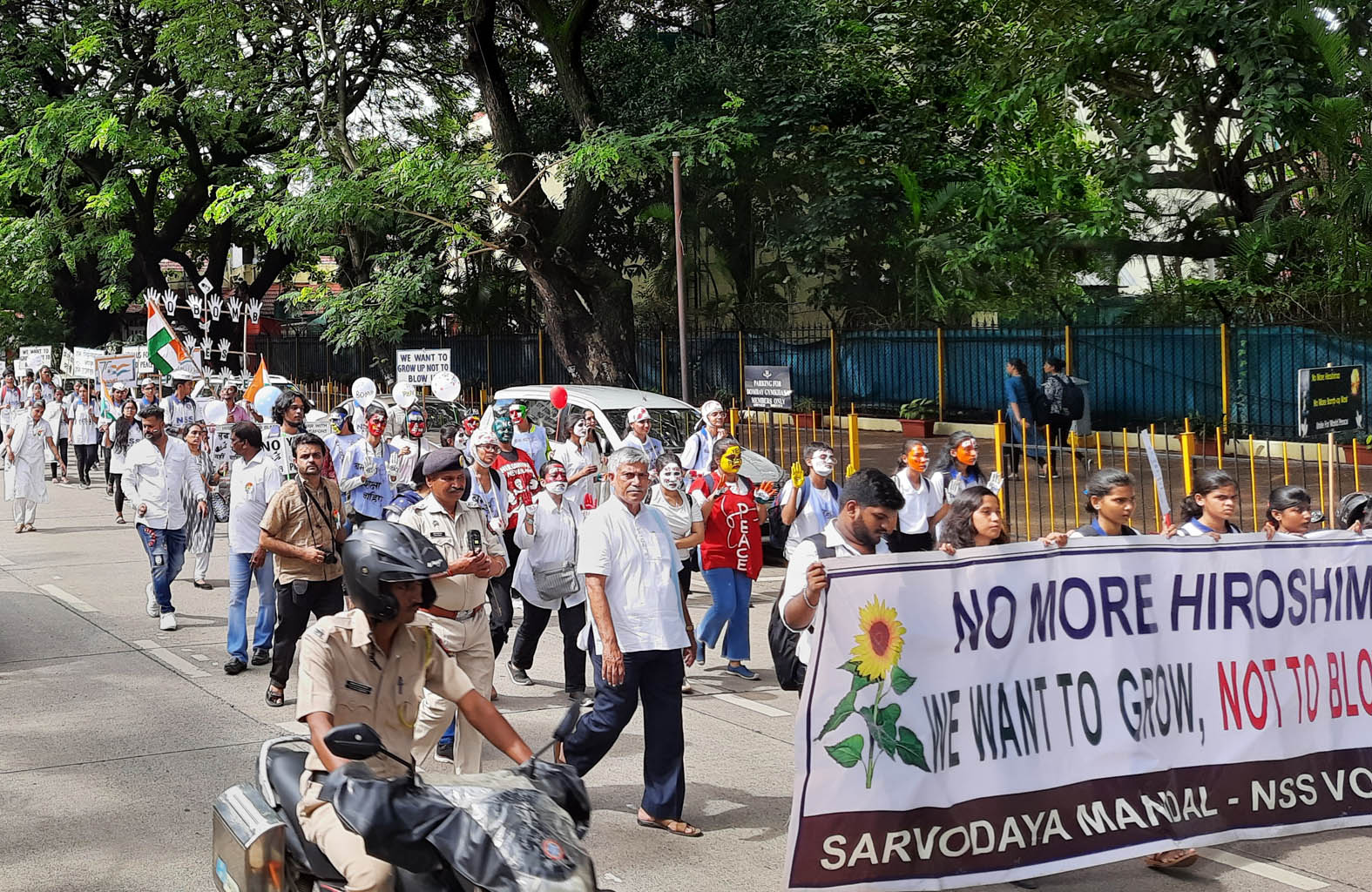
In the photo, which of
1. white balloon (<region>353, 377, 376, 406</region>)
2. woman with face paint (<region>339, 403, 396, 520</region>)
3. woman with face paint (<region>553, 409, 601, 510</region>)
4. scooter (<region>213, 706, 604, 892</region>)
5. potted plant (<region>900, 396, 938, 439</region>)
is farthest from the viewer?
potted plant (<region>900, 396, 938, 439</region>)

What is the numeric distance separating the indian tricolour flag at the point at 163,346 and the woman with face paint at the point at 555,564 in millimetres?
13450

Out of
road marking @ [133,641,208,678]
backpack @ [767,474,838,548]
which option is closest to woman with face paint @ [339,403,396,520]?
road marking @ [133,641,208,678]

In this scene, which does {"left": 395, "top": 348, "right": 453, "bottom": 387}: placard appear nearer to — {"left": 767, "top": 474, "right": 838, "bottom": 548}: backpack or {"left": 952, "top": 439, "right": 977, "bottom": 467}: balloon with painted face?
{"left": 767, "top": 474, "right": 838, "bottom": 548}: backpack

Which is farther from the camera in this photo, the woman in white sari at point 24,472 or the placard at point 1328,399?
the woman in white sari at point 24,472

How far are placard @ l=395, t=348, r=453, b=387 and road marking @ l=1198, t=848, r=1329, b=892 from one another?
50.3 ft

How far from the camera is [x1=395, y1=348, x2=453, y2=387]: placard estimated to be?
67.8 feet

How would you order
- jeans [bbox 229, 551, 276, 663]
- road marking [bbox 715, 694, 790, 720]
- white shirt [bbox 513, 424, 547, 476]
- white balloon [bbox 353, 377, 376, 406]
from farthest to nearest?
1. white balloon [bbox 353, 377, 376, 406]
2. white shirt [bbox 513, 424, 547, 476]
3. jeans [bbox 229, 551, 276, 663]
4. road marking [bbox 715, 694, 790, 720]

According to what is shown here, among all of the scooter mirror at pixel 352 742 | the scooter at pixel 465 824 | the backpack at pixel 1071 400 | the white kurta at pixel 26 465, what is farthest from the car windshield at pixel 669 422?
the scooter mirror at pixel 352 742

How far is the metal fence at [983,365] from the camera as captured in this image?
20.7 m

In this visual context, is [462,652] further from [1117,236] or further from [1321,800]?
[1117,236]

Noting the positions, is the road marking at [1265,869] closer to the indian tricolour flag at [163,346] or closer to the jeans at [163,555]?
the jeans at [163,555]

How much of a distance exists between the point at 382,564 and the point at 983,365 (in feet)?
72.0

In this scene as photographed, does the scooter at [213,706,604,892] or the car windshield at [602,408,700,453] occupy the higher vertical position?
the car windshield at [602,408,700,453]

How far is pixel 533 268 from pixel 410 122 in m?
7.47
